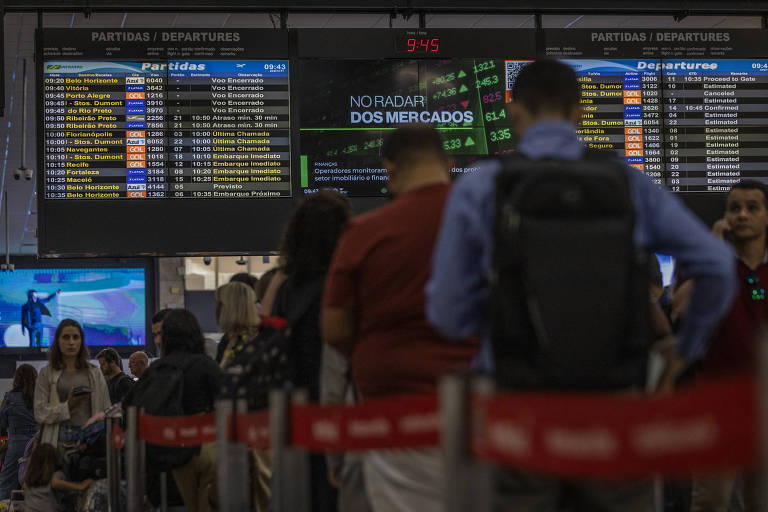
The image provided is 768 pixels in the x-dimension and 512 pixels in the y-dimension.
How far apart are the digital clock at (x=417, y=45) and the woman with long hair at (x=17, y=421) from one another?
4.71m

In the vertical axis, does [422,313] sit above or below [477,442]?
above

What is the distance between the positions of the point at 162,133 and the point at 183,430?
2.77m

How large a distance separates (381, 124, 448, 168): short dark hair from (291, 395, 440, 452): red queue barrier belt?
2.27ft

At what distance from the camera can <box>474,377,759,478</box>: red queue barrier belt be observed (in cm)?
162

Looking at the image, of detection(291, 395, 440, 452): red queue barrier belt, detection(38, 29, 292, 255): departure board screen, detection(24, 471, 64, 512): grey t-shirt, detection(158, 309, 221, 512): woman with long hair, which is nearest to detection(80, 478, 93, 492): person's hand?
detection(24, 471, 64, 512): grey t-shirt

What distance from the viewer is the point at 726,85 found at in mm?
7445

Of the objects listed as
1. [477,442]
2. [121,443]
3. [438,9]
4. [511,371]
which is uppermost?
[438,9]

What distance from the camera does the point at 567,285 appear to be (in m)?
2.05

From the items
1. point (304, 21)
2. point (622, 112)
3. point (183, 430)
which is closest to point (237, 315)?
point (183, 430)

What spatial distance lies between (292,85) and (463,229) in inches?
200

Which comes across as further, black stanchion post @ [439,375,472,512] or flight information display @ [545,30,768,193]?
flight information display @ [545,30,768,193]

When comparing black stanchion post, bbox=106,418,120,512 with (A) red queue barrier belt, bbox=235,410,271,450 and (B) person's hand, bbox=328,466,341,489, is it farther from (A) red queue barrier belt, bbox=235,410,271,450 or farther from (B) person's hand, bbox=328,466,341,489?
(B) person's hand, bbox=328,466,341,489

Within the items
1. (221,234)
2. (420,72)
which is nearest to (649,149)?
(420,72)

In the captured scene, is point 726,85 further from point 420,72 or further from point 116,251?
point 116,251
